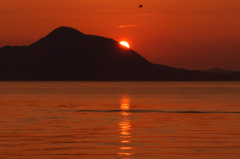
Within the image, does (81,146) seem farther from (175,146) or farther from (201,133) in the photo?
(201,133)

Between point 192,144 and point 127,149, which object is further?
point 192,144

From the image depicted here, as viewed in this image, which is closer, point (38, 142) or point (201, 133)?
point (38, 142)

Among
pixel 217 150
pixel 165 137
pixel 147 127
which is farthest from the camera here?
pixel 147 127

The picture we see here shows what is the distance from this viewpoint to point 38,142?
31000mm

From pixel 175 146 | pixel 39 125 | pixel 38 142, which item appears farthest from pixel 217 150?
pixel 39 125

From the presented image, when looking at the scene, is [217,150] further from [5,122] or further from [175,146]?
[5,122]

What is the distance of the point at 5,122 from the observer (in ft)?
142

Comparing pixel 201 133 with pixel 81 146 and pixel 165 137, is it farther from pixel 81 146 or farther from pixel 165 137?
pixel 81 146

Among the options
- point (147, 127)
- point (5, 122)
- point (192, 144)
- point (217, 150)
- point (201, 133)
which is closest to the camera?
point (217, 150)

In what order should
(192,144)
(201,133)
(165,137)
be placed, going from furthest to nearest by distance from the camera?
(201,133) < (165,137) < (192,144)

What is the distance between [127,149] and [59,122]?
16305 millimetres

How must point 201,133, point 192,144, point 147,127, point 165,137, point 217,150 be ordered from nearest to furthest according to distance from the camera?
point 217,150 → point 192,144 → point 165,137 → point 201,133 → point 147,127

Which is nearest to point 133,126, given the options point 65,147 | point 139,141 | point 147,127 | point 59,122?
point 147,127

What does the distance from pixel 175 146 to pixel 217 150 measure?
2.32m
